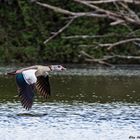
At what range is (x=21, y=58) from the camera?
30.9 meters

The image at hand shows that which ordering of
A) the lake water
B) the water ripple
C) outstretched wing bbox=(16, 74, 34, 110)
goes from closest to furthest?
outstretched wing bbox=(16, 74, 34, 110) → the water ripple → the lake water

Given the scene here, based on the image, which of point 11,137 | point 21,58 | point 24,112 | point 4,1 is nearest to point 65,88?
point 24,112

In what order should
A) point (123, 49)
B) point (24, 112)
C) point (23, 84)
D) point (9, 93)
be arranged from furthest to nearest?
point (123, 49)
point (9, 93)
point (24, 112)
point (23, 84)

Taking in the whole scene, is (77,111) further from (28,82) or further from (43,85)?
(28,82)

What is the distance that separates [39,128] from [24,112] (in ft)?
7.84

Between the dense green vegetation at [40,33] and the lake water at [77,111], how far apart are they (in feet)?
24.8

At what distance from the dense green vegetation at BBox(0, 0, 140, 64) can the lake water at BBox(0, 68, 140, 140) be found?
24.8ft

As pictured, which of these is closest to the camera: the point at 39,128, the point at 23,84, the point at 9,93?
the point at 23,84

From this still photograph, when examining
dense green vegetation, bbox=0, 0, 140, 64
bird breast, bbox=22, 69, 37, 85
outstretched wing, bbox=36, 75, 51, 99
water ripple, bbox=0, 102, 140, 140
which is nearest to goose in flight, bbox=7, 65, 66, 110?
bird breast, bbox=22, 69, 37, 85

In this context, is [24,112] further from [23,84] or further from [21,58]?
[21,58]

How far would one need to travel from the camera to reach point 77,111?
14.9m

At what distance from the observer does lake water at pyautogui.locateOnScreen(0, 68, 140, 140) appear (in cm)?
1169

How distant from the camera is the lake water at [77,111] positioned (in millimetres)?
11688

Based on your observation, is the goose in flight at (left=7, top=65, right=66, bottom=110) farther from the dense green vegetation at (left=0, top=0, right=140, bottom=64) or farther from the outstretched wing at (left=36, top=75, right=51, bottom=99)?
the dense green vegetation at (left=0, top=0, right=140, bottom=64)
